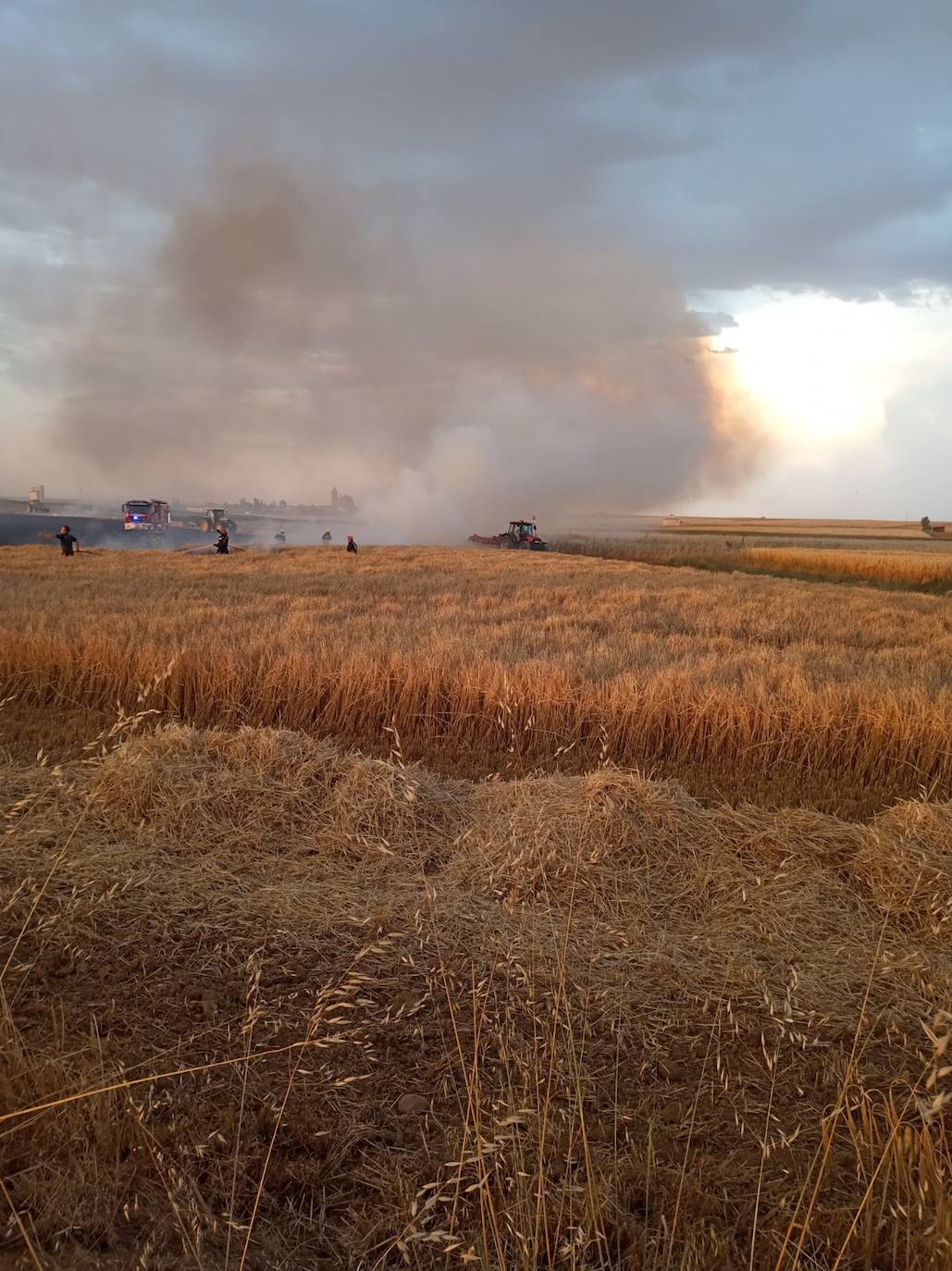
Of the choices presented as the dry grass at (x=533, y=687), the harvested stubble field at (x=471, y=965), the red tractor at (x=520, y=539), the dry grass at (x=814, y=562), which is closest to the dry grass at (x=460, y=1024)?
the harvested stubble field at (x=471, y=965)

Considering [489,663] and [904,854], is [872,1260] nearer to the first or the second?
[904,854]

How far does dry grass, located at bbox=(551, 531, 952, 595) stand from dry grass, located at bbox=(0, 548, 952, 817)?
68.8ft

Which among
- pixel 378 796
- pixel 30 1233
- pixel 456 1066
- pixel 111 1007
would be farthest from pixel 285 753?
pixel 30 1233

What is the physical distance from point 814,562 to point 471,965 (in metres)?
37.6

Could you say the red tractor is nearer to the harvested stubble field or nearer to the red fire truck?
the red fire truck

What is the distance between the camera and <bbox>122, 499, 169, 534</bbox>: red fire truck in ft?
151

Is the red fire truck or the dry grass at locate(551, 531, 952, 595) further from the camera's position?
the red fire truck

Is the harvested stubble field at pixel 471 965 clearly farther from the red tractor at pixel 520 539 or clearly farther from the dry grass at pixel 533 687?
the red tractor at pixel 520 539

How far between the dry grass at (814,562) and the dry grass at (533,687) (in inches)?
826

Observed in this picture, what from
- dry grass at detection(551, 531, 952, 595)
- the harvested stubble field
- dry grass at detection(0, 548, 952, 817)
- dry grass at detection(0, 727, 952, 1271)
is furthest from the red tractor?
dry grass at detection(0, 727, 952, 1271)

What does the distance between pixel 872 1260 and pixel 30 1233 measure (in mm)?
2353

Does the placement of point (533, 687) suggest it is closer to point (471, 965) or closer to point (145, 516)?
point (471, 965)

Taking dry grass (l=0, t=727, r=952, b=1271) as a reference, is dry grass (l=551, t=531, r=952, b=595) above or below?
above

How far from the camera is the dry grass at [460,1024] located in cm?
230
